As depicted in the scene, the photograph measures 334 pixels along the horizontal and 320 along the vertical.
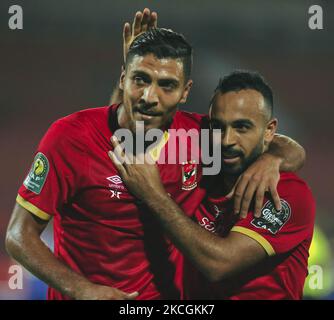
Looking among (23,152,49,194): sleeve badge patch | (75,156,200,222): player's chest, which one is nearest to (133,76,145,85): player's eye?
(75,156,200,222): player's chest

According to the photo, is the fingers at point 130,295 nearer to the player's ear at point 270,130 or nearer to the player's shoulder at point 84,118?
the player's shoulder at point 84,118

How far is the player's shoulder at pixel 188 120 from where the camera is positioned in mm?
1670

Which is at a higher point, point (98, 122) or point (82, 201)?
point (98, 122)

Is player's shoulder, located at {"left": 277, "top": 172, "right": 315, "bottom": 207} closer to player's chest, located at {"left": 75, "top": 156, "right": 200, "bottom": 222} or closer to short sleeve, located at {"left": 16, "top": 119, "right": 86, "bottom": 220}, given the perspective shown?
player's chest, located at {"left": 75, "top": 156, "right": 200, "bottom": 222}

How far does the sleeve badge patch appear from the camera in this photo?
4.92ft

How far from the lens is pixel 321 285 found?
1953 millimetres

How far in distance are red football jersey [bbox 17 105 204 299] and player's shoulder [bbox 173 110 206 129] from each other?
1.0 inches

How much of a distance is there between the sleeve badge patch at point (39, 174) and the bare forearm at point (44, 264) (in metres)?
0.13

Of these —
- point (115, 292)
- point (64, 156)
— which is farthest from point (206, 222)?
point (64, 156)

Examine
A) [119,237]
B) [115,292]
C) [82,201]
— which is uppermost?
[82,201]

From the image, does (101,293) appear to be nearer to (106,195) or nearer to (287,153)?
(106,195)

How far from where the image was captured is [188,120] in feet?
5.57
